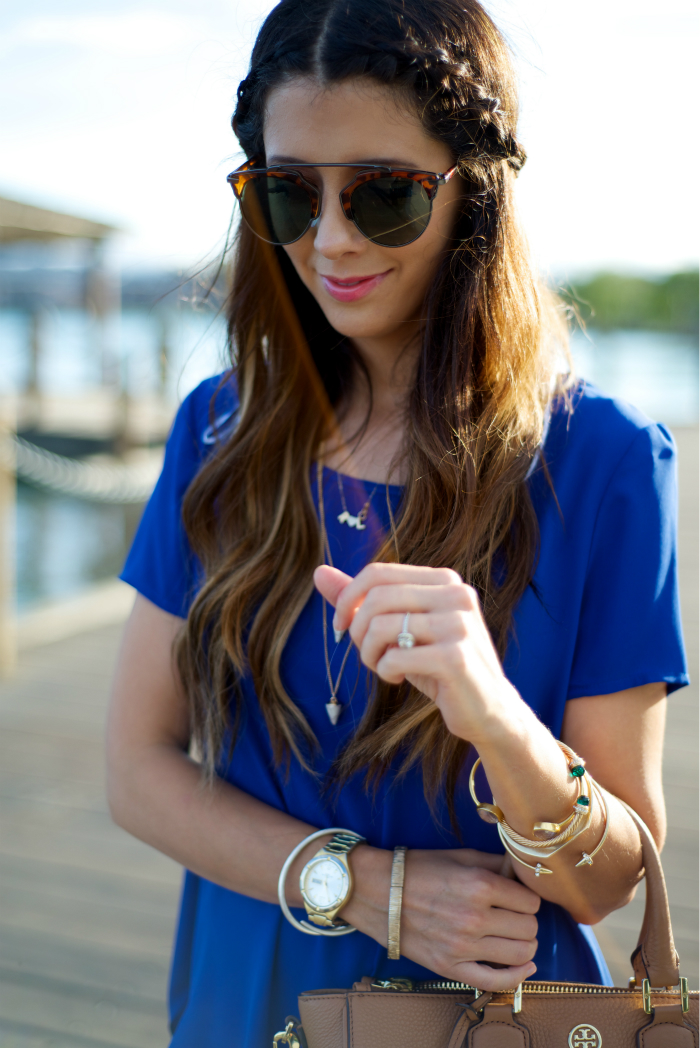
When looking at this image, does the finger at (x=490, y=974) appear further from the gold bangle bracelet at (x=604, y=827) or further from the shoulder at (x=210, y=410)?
the shoulder at (x=210, y=410)

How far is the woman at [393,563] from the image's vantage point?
3.47 feet

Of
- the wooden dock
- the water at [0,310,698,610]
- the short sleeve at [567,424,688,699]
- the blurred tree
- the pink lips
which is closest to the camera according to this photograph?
the short sleeve at [567,424,688,699]

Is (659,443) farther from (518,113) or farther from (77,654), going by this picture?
(77,654)

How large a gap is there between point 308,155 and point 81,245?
11.5 meters

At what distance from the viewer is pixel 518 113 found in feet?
3.91

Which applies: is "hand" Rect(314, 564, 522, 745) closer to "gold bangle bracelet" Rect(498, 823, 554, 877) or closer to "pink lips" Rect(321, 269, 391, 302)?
"gold bangle bracelet" Rect(498, 823, 554, 877)

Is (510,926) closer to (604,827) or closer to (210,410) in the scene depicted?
(604,827)

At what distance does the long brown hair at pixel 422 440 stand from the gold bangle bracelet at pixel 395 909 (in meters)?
0.11

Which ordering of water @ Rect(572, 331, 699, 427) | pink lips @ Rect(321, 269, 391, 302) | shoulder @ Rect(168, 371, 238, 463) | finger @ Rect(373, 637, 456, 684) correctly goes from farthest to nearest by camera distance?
water @ Rect(572, 331, 699, 427) → shoulder @ Rect(168, 371, 238, 463) → pink lips @ Rect(321, 269, 391, 302) → finger @ Rect(373, 637, 456, 684)

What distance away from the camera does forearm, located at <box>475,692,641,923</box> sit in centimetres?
84

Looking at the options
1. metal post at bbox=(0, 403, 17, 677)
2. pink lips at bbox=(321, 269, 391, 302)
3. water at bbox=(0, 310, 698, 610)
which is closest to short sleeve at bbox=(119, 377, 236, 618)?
pink lips at bbox=(321, 269, 391, 302)

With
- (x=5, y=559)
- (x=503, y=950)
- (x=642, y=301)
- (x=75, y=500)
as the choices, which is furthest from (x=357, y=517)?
(x=642, y=301)

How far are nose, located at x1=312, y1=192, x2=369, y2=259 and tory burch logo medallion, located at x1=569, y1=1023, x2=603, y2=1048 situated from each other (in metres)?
1.05

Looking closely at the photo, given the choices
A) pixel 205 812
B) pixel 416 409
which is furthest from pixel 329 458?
pixel 205 812
